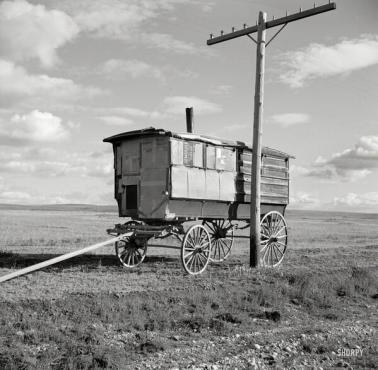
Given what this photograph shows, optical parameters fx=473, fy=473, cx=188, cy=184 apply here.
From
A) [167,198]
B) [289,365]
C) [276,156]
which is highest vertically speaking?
[276,156]

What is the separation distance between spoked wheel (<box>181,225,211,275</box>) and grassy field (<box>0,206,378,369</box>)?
1.17 ft

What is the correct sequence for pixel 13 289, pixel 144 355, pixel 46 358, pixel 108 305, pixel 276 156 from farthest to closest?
pixel 276 156 < pixel 13 289 < pixel 108 305 < pixel 144 355 < pixel 46 358

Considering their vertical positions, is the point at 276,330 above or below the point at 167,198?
below

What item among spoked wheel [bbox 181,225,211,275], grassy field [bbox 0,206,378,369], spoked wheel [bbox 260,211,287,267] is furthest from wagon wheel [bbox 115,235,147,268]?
spoked wheel [bbox 260,211,287,267]

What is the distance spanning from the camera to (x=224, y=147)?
49.1 feet

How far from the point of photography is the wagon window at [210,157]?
1438 centimetres

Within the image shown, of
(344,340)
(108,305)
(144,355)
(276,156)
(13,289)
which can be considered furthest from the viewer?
(276,156)

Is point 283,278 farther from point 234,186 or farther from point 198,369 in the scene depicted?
point 198,369

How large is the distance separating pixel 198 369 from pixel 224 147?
29.2 feet

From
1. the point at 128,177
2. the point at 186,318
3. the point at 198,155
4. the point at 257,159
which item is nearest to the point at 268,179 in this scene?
the point at 257,159

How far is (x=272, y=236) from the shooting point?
633 inches

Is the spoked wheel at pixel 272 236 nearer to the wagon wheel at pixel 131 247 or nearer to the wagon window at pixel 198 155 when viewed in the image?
the wagon window at pixel 198 155

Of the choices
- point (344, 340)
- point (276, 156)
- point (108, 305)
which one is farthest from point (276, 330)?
point (276, 156)

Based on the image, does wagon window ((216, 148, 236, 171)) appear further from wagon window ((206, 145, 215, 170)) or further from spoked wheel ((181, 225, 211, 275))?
spoked wheel ((181, 225, 211, 275))
